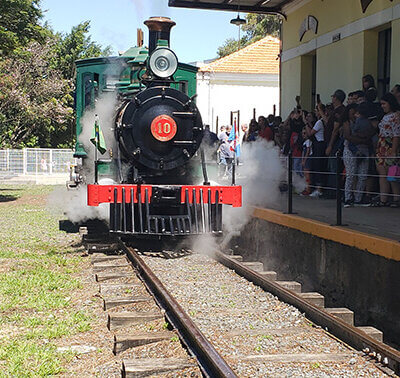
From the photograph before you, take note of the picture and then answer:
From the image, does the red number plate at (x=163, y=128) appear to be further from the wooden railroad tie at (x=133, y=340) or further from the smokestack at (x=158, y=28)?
the wooden railroad tie at (x=133, y=340)

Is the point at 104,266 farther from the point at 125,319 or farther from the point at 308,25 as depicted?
the point at 308,25

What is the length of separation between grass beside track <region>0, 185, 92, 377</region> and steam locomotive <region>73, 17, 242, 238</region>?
40.5 inches

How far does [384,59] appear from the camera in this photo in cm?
1055

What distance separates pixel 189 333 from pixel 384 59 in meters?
7.63

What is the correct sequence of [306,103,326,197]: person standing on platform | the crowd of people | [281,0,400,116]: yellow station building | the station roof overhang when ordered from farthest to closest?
the station roof overhang, [281,0,400,116]: yellow station building, [306,103,326,197]: person standing on platform, the crowd of people

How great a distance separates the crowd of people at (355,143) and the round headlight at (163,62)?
223cm

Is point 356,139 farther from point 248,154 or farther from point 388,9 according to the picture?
point 248,154

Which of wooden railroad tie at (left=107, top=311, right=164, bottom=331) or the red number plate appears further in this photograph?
the red number plate

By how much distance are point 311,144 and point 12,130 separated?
28.9 metres

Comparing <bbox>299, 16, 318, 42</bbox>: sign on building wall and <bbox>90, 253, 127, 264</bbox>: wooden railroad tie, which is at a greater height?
<bbox>299, 16, 318, 42</bbox>: sign on building wall

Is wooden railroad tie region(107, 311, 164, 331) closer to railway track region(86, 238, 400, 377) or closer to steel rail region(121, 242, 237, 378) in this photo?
railway track region(86, 238, 400, 377)

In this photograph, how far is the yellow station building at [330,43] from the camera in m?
10.2

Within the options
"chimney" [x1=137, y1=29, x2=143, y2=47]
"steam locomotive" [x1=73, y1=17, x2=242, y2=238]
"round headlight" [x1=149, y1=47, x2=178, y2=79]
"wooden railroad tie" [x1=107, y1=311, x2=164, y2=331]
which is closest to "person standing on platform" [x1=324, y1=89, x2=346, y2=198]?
"steam locomotive" [x1=73, y1=17, x2=242, y2=238]

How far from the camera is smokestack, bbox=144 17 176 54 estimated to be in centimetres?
816
